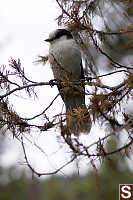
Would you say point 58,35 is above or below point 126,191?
above

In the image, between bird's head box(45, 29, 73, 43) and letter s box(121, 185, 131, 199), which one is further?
bird's head box(45, 29, 73, 43)

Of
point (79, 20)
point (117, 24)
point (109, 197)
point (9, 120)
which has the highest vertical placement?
point (109, 197)

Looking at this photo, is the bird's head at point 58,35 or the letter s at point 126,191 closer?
the letter s at point 126,191

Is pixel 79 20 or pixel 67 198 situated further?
pixel 67 198

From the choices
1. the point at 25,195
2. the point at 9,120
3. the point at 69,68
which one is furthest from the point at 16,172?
the point at 9,120

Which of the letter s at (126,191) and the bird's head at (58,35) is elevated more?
the bird's head at (58,35)

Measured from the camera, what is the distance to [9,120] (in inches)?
119

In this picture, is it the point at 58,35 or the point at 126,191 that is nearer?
the point at 126,191

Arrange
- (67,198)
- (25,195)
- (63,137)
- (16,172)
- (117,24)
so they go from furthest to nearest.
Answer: (67,198) → (25,195) → (16,172) → (117,24) → (63,137)

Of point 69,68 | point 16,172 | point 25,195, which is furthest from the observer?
point 25,195

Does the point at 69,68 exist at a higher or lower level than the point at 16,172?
lower

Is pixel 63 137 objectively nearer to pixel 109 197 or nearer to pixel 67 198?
pixel 109 197

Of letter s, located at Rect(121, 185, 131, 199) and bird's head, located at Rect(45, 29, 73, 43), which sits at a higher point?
bird's head, located at Rect(45, 29, 73, 43)

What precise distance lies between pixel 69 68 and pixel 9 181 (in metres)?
17.4
